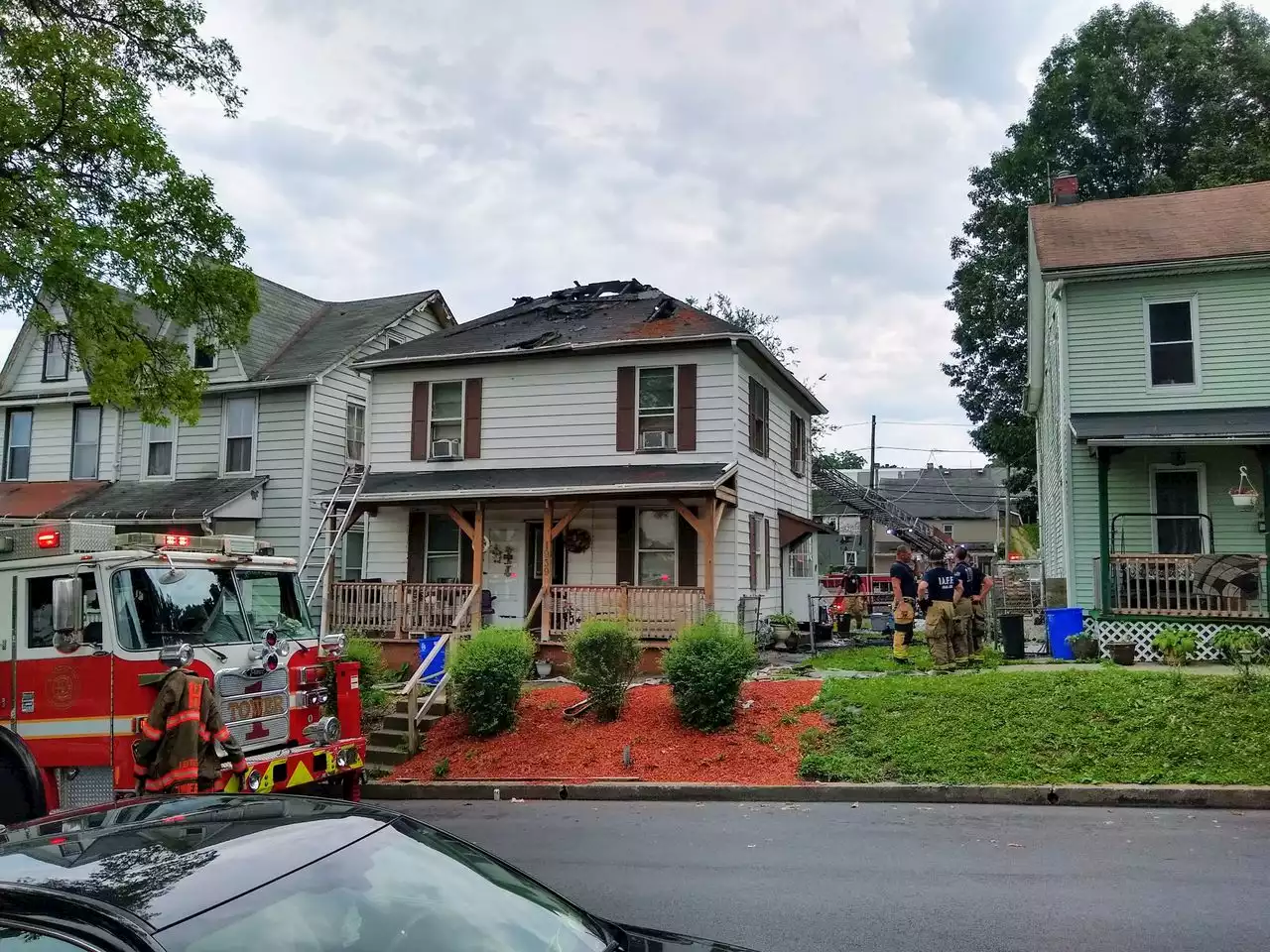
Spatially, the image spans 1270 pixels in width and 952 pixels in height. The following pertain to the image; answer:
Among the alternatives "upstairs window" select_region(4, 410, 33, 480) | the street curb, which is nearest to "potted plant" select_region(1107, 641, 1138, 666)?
the street curb

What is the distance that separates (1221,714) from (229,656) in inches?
362

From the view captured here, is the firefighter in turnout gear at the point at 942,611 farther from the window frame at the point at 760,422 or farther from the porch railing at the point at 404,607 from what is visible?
the porch railing at the point at 404,607

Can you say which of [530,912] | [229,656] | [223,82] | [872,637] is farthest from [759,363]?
[530,912]

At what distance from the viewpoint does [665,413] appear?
17.3 metres

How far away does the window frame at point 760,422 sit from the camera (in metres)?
17.8

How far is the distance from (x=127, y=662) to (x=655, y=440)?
452 inches

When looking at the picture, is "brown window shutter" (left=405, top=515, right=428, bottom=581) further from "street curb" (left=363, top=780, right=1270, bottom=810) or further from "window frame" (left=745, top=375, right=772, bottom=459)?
"street curb" (left=363, top=780, right=1270, bottom=810)

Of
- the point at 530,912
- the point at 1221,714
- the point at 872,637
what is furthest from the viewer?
the point at 872,637

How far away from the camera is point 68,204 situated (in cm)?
1045

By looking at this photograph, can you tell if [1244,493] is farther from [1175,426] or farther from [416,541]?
[416,541]

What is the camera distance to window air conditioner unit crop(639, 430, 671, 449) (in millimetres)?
17141

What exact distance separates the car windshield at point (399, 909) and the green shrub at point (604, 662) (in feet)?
25.8

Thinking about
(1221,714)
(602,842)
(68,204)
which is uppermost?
(68,204)

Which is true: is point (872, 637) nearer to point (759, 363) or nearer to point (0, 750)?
point (759, 363)
